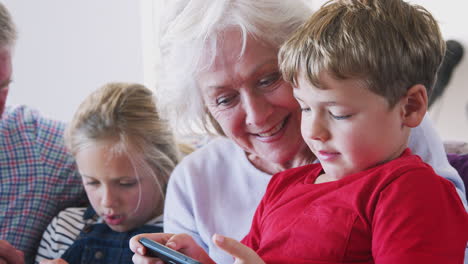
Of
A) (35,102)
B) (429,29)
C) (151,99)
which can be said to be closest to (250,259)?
(429,29)

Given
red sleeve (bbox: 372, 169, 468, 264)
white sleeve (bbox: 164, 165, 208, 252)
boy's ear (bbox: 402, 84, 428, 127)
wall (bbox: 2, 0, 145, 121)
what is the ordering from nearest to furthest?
red sleeve (bbox: 372, 169, 468, 264), boy's ear (bbox: 402, 84, 428, 127), white sleeve (bbox: 164, 165, 208, 252), wall (bbox: 2, 0, 145, 121)

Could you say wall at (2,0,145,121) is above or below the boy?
below

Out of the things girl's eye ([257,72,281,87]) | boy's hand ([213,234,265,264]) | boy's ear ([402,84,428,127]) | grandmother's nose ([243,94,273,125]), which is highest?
boy's ear ([402,84,428,127])

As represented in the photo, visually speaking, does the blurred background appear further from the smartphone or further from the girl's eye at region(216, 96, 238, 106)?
the smartphone

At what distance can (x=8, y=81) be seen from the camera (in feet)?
6.10

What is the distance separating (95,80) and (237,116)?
8.17 ft

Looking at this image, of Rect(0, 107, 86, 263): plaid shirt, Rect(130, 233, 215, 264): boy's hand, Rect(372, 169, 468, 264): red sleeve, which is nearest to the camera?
Rect(372, 169, 468, 264): red sleeve

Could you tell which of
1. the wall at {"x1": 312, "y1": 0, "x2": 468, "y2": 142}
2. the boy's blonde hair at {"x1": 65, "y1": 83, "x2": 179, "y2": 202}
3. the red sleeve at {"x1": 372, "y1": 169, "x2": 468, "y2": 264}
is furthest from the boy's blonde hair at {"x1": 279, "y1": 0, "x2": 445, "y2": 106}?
the wall at {"x1": 312, "y1": 0, "x2": 468, "y2": 142}

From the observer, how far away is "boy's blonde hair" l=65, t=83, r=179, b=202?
1.95 m

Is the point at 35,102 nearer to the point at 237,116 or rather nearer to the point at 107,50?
the point at 107,50

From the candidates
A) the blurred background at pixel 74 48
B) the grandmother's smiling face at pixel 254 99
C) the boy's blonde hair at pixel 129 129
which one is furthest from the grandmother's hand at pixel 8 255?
the blurred background at pixel 74 48

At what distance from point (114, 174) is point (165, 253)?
2.93 feet

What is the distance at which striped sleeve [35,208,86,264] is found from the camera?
1.98 metres

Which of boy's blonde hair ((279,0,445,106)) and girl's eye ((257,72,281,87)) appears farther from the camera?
girl's eye ((257,72,281,87))
